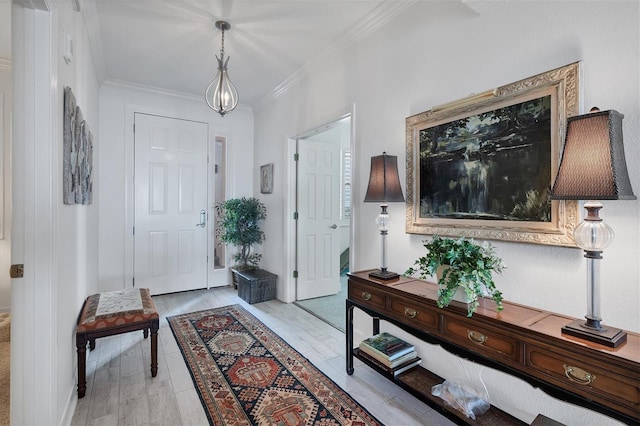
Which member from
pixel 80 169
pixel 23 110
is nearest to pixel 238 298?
pixel 80 169

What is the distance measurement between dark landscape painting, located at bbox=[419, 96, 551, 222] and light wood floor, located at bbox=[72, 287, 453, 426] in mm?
1209

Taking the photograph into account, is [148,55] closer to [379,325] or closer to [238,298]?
[238,298]

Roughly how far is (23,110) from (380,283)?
2.01m

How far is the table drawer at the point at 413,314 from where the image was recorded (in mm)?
1680

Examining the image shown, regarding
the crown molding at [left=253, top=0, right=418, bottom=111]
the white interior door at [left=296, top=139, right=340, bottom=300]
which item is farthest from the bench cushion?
the crown molding at [left=253, top=0, right=418, bottom=111]

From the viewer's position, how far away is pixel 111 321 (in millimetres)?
2121

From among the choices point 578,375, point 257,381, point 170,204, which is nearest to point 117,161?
point 170,204

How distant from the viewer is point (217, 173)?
466cm

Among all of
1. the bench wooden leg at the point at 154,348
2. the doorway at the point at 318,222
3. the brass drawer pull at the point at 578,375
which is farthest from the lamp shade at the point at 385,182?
the bench wooden leg at the point at 154,348

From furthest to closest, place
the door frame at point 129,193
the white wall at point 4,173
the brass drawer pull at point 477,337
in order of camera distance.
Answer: the door frame at point 129,193, the white wall at point 4,173, the brass drawer pull at point 477,337

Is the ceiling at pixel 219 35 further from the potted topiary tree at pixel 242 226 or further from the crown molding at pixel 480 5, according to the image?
the potted topiary tree at pixel 242 226

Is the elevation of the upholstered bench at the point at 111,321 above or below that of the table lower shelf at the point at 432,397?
above

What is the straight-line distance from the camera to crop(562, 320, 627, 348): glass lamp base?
3.61ft

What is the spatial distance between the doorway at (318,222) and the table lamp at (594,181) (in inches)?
107
